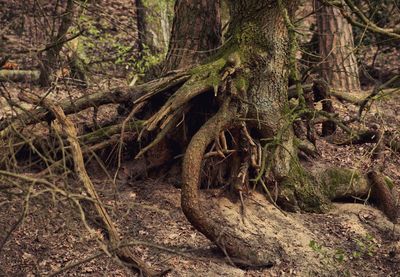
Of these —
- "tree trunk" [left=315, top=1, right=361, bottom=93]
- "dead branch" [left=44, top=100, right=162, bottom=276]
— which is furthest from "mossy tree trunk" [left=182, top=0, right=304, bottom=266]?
"tree trunk" [left=315, top=1, right=361, bottom=93]

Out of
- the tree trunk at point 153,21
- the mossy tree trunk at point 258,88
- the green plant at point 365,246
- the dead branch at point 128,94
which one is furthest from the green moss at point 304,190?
the tree trunk at point 153,21

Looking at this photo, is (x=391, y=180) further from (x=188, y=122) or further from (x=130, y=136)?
(x=130, y=136)

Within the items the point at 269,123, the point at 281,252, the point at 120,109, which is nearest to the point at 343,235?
the point at 281,252

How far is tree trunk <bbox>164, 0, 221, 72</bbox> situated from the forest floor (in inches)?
61.4

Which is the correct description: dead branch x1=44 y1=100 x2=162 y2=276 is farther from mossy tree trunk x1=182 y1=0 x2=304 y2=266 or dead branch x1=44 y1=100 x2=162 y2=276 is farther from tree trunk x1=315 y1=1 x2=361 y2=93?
tree trunk x1=315 y1=1 x2=361 y2=93

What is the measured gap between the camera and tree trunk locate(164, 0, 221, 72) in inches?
389

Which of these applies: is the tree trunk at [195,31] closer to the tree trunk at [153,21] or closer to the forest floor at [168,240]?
the forest floor at [168,240]

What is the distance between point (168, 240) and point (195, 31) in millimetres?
2866

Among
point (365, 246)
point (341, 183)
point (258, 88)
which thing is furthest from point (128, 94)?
point (365, 246)

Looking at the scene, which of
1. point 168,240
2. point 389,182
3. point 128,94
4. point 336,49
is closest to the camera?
point 168,240

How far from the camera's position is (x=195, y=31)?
9.88 meters

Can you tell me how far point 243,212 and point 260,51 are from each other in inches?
77.3

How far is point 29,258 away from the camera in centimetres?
812

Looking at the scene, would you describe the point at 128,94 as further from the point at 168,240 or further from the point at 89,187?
the point at 89,187
